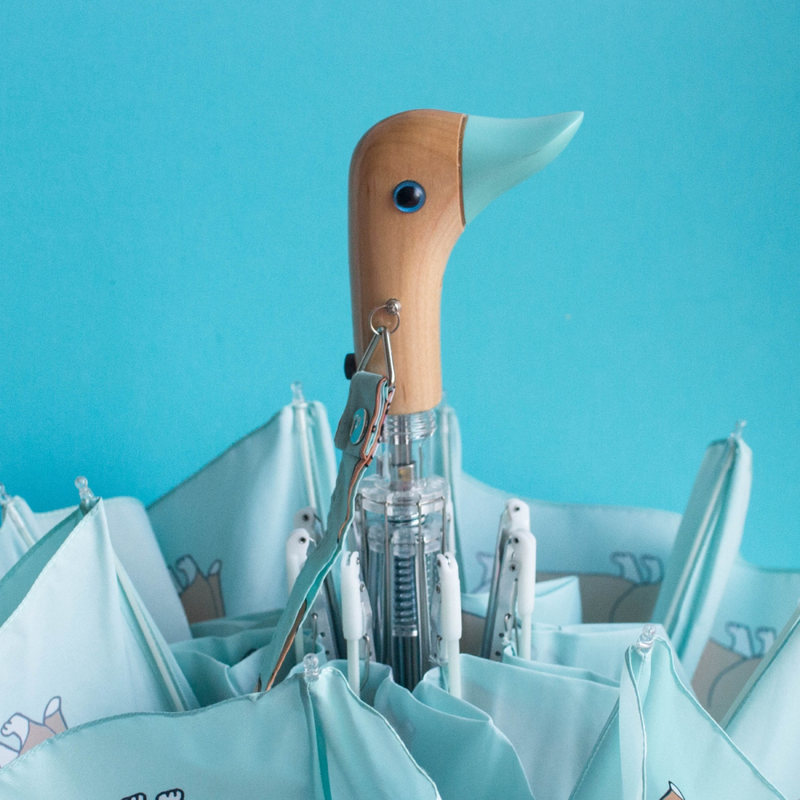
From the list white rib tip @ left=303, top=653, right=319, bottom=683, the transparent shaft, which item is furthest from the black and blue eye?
white rib tip @ left=303, top=653, right=319, bottom=683

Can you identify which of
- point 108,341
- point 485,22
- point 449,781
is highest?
point 485,22

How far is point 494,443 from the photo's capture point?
0.89m

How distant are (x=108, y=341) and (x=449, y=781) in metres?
0.53

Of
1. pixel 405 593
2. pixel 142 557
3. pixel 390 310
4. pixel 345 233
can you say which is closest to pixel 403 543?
pixel 405 593

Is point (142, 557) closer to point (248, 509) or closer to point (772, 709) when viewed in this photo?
point (248, 509)

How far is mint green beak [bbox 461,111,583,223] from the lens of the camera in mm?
434

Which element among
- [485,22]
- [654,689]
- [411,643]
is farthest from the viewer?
[485,22]

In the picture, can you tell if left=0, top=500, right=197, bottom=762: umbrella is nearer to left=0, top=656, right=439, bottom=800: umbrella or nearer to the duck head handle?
left=0, top=656, right=439, bottom=800: umbrella

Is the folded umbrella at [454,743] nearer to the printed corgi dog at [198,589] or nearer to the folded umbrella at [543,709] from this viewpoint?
the folded umbrella at [543,709]

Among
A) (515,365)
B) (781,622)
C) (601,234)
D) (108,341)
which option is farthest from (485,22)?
(781,622)

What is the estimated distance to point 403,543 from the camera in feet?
1.62

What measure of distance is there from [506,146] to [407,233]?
7 cm

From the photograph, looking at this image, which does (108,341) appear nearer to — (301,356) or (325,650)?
(301,356)

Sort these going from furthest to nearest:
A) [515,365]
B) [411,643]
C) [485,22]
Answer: [515,365] → [485,22] → [411,643]
